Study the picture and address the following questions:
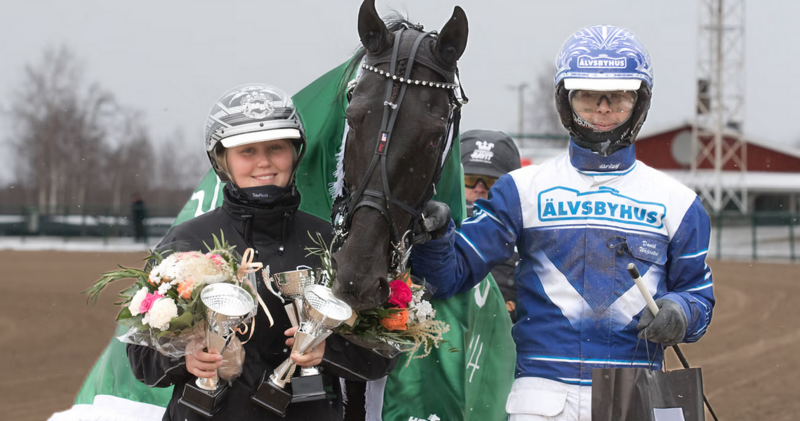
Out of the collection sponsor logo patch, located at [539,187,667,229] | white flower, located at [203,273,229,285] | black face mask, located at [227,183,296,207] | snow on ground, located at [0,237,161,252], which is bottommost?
snow on ground, located at [0,237,161,252]

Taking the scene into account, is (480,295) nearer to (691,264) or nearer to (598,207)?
(598,207)

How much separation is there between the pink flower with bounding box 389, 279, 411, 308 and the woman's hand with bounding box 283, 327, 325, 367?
24 cm

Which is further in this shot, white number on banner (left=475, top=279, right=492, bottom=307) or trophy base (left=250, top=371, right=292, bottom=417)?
white number on banner (left=475, top=279, right=492, bottom=307)

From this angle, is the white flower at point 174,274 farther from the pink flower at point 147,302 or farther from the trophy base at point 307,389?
the trophy base at point 307,389

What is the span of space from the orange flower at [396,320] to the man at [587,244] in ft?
0.85

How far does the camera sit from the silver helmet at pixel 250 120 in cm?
229

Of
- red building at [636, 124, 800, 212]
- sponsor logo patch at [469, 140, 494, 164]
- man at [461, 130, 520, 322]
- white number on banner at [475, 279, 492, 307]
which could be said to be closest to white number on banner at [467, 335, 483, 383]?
white number on banner at [475, 279, 492, 307]

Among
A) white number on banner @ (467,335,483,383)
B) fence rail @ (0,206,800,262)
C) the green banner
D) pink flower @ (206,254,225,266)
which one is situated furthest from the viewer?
fence rail @ (0,206,800,262)

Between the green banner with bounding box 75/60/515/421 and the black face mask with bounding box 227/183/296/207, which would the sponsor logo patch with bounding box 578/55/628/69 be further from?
the black face mask with bounding box 227/183/296/207

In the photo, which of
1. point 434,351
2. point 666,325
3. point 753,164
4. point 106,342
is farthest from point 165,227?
point 753,164

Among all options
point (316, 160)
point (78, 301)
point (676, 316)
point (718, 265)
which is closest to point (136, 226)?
point (78, 301)

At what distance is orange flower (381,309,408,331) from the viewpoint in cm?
201

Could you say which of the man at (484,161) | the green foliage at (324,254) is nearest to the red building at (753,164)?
the man at (484,161)

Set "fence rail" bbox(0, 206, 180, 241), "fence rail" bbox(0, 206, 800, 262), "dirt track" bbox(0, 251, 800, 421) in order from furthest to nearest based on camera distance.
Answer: "fence rail" bbox(0, 206, 180, 241)
"fence rail" bbox(0, 206, 800, 262)
"dirt track" bbox(0, 251, 800, 421)
